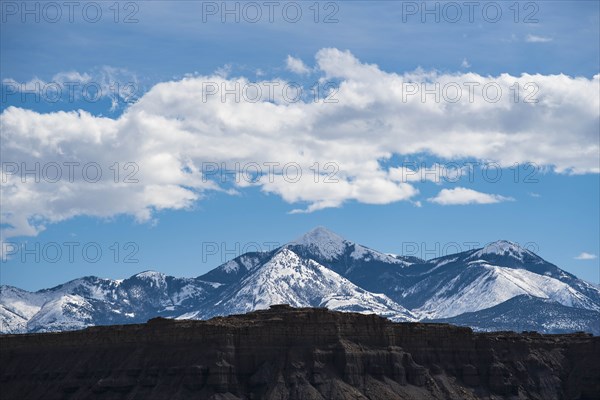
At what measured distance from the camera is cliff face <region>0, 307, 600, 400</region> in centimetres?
17038

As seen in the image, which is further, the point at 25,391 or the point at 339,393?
the point at 25,391

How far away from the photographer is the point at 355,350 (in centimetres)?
17875

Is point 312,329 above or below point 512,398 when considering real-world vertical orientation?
above

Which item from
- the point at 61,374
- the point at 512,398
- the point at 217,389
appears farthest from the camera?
the point at 512,398

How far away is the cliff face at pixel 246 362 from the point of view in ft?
559

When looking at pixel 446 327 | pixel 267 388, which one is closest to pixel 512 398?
pixel 446 327

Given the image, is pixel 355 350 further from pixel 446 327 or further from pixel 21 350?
pixel 21 350

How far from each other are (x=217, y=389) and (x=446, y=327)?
141ft

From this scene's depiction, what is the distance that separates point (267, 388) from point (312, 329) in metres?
11.7

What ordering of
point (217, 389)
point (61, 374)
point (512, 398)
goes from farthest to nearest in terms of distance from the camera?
1. point (512, 398)
2. point (61, 374)
3. point (217, 389)

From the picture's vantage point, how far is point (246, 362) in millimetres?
174125

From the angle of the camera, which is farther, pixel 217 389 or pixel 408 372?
pixel 408 372

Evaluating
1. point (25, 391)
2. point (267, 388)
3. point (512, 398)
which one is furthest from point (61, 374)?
point (512, 398)

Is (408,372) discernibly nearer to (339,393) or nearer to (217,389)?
(339,393)
